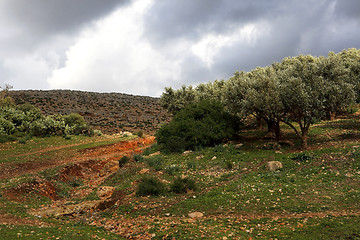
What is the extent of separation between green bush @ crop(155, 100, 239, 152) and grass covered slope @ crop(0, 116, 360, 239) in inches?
69.6

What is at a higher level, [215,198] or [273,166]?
[273,166]

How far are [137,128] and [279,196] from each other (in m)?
49.6

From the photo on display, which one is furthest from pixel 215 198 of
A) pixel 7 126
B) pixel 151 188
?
pixel 7 126

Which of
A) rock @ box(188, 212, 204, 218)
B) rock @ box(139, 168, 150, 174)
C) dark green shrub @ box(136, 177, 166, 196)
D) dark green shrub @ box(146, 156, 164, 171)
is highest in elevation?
dark green shrub @ box(146, 156, 164, 171)

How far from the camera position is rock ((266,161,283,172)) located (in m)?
18.0

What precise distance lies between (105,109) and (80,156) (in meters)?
53.2

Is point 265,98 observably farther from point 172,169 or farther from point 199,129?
point 172,169

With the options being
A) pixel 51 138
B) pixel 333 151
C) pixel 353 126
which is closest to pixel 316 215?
pixel 333 151

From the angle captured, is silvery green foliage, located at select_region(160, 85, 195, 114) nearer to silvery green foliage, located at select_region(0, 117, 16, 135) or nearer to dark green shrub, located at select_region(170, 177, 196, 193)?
silvery green foliage, located at select_region(0, 117, 16, 135)

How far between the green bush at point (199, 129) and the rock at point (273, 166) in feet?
27.7

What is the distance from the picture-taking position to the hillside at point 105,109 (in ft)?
212

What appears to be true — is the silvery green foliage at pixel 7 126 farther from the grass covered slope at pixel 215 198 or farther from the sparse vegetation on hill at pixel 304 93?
the sparse vegetation on hill at pixel 304 93

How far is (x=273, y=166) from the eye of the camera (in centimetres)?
1819

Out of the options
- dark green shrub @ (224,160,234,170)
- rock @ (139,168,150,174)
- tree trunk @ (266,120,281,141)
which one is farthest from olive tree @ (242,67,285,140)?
rock @ (139,168,150,174)
